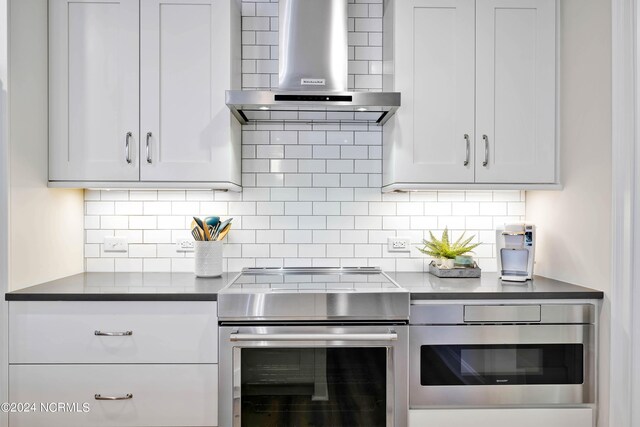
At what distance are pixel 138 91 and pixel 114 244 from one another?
0.87 metres

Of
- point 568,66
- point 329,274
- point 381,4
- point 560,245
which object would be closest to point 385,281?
point 329,274

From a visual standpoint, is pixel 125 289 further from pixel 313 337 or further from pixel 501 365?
pixel 501 365

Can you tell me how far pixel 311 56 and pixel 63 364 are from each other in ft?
5.77

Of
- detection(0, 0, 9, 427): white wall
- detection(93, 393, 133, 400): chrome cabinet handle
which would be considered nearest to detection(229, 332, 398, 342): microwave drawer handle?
detection(93, 393, 133, 400): chrome cabinet handle

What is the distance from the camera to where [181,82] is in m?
2.12

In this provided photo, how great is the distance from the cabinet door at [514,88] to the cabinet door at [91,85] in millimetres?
1693

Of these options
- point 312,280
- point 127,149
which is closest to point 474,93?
point 312,280

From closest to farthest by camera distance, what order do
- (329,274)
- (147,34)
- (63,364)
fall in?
(63,364), (147,34), (329,274)

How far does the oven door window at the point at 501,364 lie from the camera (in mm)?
1876

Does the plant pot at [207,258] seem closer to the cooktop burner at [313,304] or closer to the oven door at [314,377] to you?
the cooktop burner at [313,304]

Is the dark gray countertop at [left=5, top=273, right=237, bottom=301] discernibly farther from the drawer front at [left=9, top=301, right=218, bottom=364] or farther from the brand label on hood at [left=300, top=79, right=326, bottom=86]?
→ the brand label on hood at [left=300, top=79, right=326, bottom=86]

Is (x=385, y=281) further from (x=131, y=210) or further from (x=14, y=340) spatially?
(x=14, y=340)

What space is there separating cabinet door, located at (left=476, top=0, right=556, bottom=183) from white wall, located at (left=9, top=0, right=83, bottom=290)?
6.82 ft

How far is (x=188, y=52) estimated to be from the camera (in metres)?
2.12
